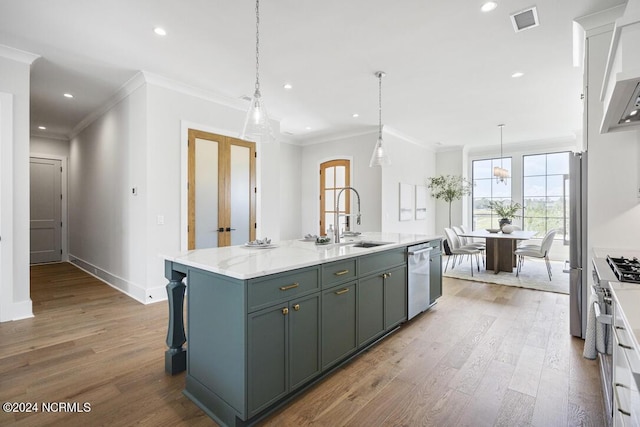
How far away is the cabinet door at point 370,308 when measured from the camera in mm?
2576

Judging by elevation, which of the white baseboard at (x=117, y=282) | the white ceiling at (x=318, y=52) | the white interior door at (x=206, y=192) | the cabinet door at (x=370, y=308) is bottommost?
the white baseboard at (x=117, y=282)

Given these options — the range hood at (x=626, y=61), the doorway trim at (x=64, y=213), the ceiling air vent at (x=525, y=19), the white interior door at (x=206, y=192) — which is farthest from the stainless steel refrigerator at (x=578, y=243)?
the doorway trim at (x=64, y=213)

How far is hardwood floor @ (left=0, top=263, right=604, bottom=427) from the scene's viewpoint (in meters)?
1.88

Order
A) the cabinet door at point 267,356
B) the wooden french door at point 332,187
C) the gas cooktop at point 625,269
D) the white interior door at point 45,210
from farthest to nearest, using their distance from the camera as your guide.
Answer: the wooden french door at point 332,187
the white interior door at point 45,210
the cabinet door at point 267,356
the gas cooktop at point 625,269

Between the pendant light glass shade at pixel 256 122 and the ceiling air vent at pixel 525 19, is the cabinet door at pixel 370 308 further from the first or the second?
the ceiling air vent at pixel 525 19

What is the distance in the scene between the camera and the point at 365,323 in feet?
8.66

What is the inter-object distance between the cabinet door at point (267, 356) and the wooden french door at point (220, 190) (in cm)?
306

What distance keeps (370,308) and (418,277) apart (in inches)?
38.1

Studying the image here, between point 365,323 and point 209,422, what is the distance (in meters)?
1.34

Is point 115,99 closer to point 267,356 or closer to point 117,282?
point 117,282

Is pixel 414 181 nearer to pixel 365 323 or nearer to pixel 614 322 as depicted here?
pixel 365 323

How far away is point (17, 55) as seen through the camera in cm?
346

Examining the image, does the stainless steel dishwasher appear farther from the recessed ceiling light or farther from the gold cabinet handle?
the recessed ceiling light

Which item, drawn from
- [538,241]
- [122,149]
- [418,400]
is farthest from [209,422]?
[538,241]
